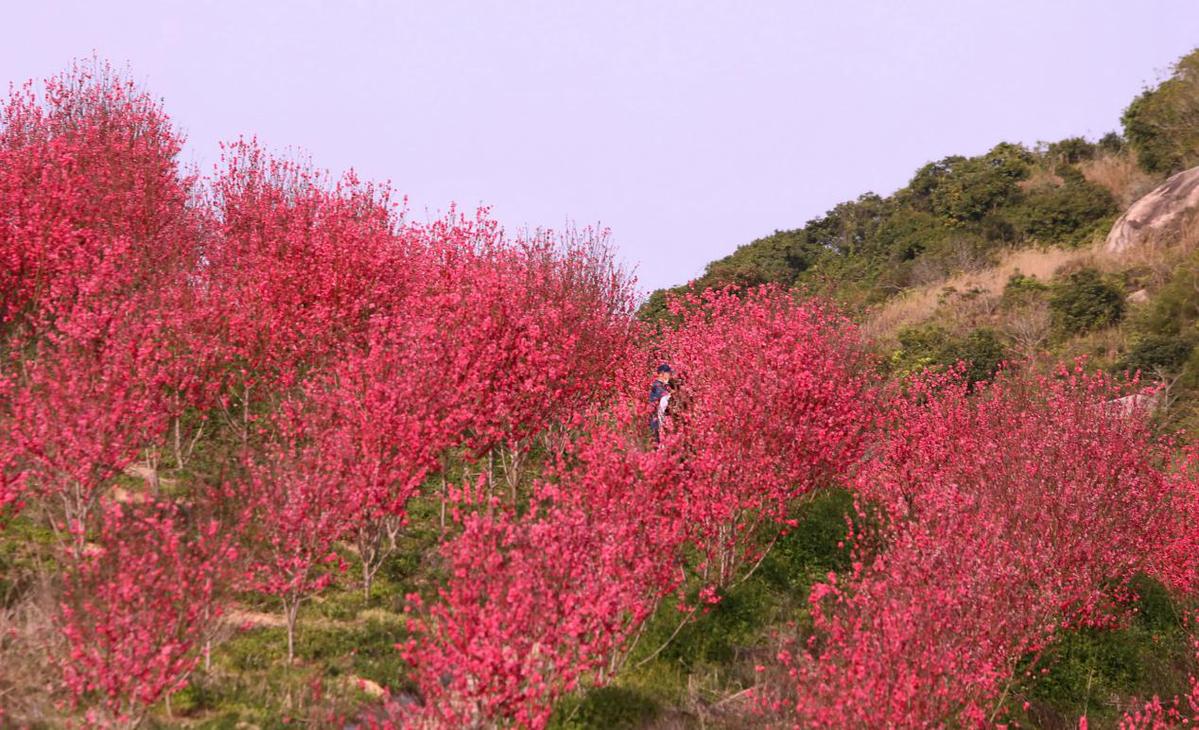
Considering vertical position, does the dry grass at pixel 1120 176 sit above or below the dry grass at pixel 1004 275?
above

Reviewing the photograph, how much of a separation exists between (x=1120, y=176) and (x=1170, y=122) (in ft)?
9.89

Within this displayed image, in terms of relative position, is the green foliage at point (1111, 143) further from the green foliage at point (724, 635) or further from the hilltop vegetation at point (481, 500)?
the green foliage at point (724, 635)

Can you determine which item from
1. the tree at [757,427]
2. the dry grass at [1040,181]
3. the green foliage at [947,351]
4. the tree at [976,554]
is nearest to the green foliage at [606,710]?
the tree at [976,554]

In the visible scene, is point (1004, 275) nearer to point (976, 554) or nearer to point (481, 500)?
point (976, 554)

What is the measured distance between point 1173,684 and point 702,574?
Answer: 7.09 m

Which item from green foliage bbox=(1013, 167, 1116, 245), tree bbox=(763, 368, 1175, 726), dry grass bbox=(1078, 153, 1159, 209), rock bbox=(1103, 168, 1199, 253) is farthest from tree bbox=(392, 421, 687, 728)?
dry grass bbox=(1078, 153, 1159, 209)

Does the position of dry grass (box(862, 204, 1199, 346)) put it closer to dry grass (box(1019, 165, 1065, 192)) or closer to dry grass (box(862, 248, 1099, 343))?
dry grass (box(862, 248, 1099, 343))

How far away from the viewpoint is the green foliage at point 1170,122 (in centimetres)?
4094

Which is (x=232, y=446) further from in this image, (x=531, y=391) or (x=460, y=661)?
(x=460, y=661)

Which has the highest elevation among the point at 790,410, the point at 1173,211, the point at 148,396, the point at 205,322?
the point at 1173,211

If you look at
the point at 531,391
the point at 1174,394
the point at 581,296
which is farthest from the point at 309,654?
the point at 1174,394

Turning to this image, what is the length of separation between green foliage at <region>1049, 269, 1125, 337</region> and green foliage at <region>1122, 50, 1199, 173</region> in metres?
13.4

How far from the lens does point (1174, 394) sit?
84.8 ft

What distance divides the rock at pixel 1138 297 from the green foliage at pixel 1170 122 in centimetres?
1156
